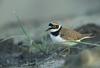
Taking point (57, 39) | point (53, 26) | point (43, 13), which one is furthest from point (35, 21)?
point (57, 39)

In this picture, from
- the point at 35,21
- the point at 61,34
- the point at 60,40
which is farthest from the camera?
the point at 35,21

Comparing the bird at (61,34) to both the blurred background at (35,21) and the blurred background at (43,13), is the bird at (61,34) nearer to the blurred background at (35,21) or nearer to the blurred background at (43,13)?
the blurred background at (35,21)

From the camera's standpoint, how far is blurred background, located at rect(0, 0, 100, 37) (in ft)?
31.2

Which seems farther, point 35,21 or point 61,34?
point 35,21

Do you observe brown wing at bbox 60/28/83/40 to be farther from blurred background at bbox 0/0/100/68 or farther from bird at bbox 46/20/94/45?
blurred background at bbox 0/0/100/68

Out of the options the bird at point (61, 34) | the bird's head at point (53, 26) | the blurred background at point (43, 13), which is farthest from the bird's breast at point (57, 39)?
the blurred background at point (43, 13)

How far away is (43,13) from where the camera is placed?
31.7 ft

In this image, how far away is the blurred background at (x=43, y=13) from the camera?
9500 millimetres

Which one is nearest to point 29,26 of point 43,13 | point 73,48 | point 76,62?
point 43,13

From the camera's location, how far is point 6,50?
362 inches

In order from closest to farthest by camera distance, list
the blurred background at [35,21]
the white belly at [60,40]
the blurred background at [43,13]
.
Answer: the white belly at [60,40] < the blurred background at [35,21] < the blurred background at [43,13]

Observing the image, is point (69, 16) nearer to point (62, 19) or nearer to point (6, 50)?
point (62, 19)

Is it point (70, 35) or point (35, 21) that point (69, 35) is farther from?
point (35, 21)

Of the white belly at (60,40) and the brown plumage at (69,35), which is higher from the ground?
the brown plumage at (69,35)
